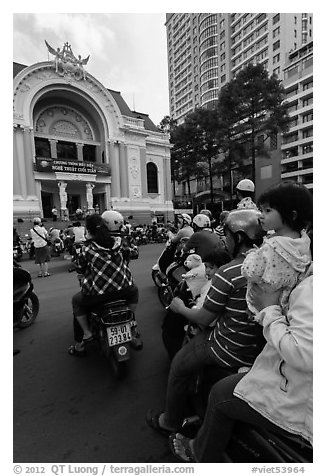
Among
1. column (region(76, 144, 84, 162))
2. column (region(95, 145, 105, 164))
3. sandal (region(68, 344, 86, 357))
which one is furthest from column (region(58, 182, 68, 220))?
sandal (region(68, 344, 86, 357))

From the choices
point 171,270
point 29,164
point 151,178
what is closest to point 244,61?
point 151,178

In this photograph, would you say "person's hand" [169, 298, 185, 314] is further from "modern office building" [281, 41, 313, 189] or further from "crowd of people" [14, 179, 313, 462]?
"modern office building" [281, 41, 313, 189]

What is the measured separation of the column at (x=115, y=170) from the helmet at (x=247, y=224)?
20.4 m

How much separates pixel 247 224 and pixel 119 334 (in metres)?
1.46

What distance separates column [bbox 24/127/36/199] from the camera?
56.3 feet

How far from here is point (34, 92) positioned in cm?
1727

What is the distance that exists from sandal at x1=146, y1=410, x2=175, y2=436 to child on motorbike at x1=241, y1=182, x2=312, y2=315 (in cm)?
108

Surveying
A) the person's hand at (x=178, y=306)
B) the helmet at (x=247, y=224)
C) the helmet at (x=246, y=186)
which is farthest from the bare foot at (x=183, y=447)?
the helmet at (x=246, y=186)

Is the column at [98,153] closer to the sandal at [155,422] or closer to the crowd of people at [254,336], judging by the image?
the crowd of people at [254,336]

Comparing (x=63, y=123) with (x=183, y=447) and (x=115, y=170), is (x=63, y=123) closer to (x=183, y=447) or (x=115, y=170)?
(x=115, y=170)

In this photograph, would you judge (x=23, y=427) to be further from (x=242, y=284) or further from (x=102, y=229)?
(x=242, y=284)

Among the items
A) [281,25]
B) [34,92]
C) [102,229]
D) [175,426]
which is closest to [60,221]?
[34,92]

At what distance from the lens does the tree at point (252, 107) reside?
61.6 ft
